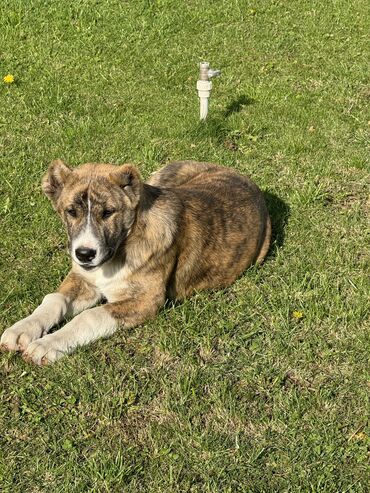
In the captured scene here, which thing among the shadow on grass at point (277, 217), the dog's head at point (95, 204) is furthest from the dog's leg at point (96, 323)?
the shadow on grass at point (277, 217)

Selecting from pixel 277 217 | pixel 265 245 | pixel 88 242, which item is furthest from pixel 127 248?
pixel 277 217

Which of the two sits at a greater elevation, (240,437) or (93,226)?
(93,226)

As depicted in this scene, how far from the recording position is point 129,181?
14.4ft

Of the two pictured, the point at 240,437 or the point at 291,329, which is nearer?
the point at 240,437

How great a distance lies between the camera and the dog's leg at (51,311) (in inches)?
168

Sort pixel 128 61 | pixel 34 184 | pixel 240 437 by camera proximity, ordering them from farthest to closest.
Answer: pixel 128 61 → pixel 34 184 → pixel 240 437

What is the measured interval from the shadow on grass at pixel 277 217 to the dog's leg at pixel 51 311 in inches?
69.3

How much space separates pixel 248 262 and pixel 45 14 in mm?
6675

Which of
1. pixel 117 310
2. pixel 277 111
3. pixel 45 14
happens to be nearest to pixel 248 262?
pixel 117 310

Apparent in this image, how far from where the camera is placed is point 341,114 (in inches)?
328

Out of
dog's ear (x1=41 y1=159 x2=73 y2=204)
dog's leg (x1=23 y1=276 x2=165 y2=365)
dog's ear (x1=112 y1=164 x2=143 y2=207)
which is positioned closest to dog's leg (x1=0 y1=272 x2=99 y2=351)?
dog's leg (x1=23 y1=276 x2=165 y2=365)

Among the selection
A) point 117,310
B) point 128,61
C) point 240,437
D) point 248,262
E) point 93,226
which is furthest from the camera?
point 128,61

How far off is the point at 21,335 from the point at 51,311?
308mm

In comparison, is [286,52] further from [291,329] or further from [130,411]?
[130,411]
